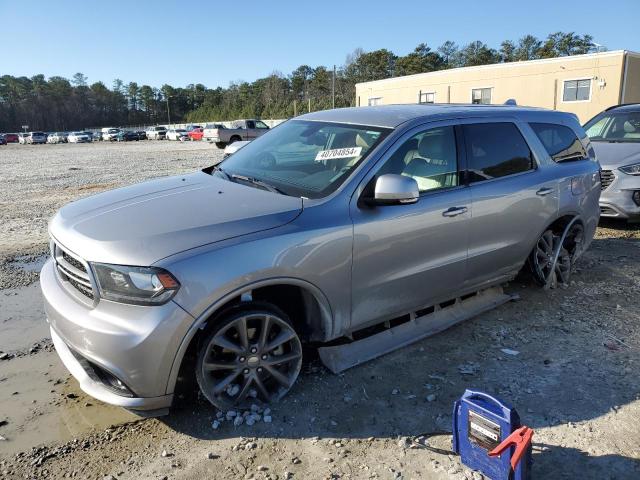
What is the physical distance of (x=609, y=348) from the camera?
12.8 ft

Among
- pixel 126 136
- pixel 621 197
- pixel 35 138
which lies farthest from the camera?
pixel 126 136

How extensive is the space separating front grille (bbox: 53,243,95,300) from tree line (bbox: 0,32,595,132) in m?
70.3

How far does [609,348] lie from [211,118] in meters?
120

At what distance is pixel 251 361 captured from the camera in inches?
118

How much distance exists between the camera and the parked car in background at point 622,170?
708cm

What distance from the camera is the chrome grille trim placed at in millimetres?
2727

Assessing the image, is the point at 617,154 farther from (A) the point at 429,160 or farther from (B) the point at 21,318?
(B) the point at 21,318

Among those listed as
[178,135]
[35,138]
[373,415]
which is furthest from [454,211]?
[35,138]

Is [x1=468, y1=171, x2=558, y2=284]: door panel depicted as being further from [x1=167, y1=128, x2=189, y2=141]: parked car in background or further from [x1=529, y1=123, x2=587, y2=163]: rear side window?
[x1=167, y1=128, x2=189, y2=141]: parked car in background

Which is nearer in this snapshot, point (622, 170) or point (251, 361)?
point (251, 361)

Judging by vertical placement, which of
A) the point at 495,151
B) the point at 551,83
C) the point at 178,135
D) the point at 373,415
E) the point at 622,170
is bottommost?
the point at 373,415

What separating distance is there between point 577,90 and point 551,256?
32.6 metres

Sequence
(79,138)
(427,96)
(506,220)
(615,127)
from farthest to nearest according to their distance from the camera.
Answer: (79,138)
(427,96)
(615,127)
(506,220)

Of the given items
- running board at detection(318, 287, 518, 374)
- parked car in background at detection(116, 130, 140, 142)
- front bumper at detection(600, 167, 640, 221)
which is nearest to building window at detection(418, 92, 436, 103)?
front bumper at detection(600, 167, 640, 221)
